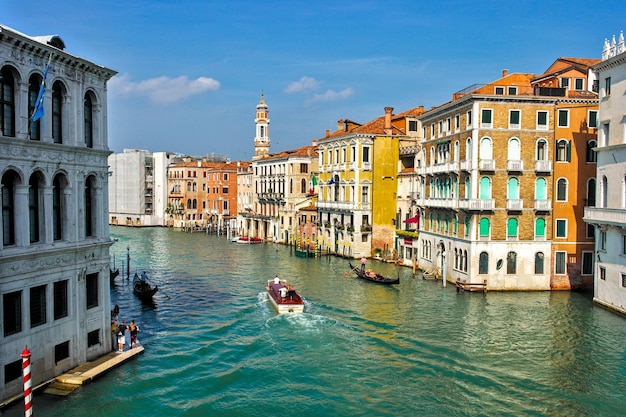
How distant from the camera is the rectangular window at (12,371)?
1170cm

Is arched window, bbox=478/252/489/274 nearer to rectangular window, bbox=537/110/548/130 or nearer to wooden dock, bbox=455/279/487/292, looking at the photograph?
wooden dock, bbox=455/279/487/292

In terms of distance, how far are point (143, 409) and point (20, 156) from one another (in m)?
6.09

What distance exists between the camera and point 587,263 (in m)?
25.8

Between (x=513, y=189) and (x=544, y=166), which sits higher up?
(x=544, y=166)

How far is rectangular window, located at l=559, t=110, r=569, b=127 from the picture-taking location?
25484mm

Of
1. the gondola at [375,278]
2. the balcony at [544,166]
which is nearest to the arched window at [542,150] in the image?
the balcony at [544,166]

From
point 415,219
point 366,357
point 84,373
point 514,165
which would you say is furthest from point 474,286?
point 84,373

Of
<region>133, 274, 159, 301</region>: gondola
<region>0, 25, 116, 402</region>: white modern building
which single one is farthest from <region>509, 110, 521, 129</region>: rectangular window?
<region>0, 25, 116, 402</region>: white modern building

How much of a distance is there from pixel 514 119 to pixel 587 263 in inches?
288

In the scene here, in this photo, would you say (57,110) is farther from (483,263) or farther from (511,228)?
(511,228)

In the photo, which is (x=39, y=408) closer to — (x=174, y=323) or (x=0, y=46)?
(x=0, y=46)

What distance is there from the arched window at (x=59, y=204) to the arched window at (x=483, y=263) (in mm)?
18030

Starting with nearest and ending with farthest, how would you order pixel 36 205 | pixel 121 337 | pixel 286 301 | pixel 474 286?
pixel 36 205 < pixel 121 337 < pixel 286 301 < pixel 474 286

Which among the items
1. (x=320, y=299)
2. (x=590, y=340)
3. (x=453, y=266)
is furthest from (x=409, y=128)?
(x=590, y=340)
